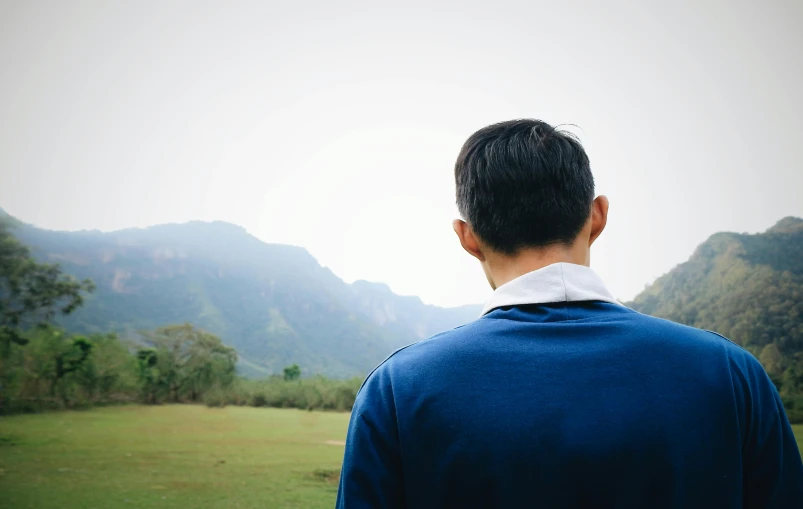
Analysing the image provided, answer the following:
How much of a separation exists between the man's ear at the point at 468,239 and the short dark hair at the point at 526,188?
0.02 m

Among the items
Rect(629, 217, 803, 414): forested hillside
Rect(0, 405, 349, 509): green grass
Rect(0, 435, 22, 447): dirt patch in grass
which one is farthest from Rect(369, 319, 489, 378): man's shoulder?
Rect(629, 217, 803, 414): forested hillside

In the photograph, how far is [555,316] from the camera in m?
0.60

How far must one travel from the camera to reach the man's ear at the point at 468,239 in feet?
2.45

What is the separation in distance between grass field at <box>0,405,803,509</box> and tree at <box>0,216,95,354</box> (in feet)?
11.4

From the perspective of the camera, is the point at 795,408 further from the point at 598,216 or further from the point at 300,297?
the point at 300,297

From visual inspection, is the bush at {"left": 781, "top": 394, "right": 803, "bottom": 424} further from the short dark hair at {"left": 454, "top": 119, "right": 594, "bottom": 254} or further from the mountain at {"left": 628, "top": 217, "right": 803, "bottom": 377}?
the short dark hair at {"left": 454, "top": 119, "right": 594, "bottom": 254}

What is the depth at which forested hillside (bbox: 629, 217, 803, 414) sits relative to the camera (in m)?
13.8

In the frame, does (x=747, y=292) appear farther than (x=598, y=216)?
Yes

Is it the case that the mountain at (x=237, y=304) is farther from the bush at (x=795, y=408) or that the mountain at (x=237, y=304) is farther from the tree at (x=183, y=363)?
the bush at (x=795, y=408)

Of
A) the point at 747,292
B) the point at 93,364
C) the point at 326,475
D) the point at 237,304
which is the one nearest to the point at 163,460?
the point at 326,475

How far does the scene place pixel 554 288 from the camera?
24.5 inches

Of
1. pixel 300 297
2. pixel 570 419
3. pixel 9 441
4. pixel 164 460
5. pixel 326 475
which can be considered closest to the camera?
pixel 570 419

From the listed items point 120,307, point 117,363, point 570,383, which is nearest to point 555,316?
point 570,383

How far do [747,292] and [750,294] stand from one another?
0.33 feet
